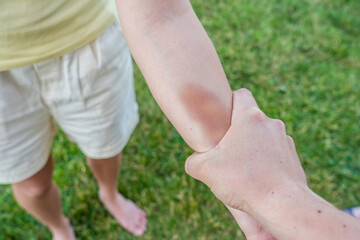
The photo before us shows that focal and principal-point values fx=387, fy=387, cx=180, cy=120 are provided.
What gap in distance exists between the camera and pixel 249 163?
69 centimetres

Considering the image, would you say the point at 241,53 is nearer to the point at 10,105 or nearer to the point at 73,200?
the point at 73,200

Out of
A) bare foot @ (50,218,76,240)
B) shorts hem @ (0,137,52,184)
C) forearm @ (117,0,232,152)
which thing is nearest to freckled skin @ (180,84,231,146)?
forearm @ (117,0,232,152)

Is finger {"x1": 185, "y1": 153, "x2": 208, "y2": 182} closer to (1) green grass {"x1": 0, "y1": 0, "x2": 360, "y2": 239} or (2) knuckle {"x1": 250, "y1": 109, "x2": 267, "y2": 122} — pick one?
(2) knuckle {"x1": 250, "y1": 109, "x2": 267, "y2": 122}

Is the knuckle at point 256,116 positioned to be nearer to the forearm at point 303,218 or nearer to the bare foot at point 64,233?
the forearm at point 303,218

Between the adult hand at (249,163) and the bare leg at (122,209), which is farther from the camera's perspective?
the bare leg at (122,209)

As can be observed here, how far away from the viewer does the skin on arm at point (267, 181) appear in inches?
25.2

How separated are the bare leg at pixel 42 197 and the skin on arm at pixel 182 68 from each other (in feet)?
2.49

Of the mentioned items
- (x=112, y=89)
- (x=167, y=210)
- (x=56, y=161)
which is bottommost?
(x=167, y=210)

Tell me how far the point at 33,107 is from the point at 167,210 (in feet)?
3.36

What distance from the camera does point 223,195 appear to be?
0.70 m

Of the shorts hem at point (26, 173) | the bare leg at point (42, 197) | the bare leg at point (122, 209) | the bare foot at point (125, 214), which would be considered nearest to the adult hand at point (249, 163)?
the shorts hem at point (26, 173)

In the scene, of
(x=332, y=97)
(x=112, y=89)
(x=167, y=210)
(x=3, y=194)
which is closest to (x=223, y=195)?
(x=112, y=89)

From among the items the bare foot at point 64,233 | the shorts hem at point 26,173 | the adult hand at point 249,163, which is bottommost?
the bare foot at point 64,233

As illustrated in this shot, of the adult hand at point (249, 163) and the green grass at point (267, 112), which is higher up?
the adult hand at point (249, 163)
